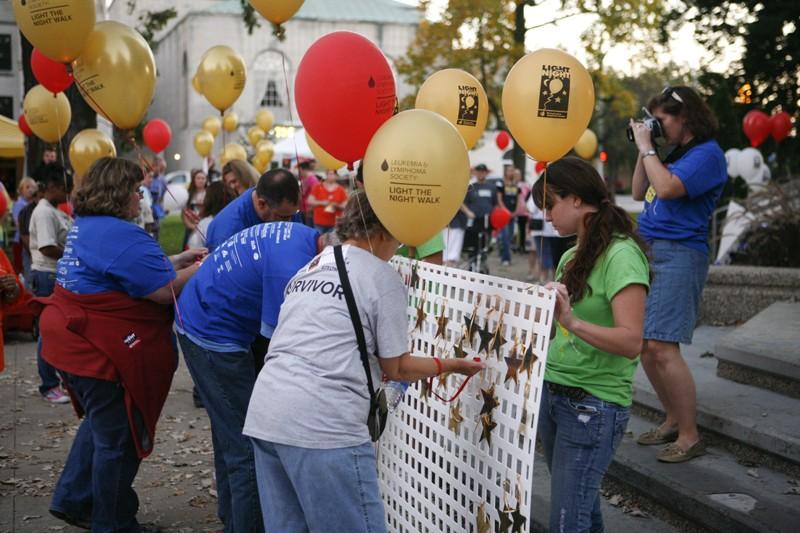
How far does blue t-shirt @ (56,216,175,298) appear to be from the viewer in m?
4.30

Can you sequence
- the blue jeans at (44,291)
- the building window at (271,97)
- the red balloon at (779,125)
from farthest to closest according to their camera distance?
the building window at (271,97) < the red balloon at (779,125) < the blue jeans at (44,291)

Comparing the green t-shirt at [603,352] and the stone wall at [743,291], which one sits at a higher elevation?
the green t-shirt at [603,352]

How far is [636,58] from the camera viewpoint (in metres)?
22.8

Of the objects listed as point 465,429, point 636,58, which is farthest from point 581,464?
point 636,58

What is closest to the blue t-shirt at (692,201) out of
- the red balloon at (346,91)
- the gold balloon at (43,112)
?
the red balloon at (346,91)

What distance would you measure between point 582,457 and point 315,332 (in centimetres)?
108

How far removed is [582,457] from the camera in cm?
320

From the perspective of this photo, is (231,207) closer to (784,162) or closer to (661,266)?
(661,266)

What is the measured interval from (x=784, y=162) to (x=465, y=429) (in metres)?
16.9

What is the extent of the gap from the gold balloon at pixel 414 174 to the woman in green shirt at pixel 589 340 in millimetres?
412

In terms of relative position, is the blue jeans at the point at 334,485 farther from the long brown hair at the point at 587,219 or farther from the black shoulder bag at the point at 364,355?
the long brown hair at the point at 587,219

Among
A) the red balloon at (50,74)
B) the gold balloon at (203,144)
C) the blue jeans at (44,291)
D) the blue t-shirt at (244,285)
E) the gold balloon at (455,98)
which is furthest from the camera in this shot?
the gold balloon at (203,144)

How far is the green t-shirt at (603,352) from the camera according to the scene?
320 cm

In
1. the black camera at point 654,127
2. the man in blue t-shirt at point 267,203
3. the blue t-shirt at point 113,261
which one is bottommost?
the blue t-shirt at point 113,261
